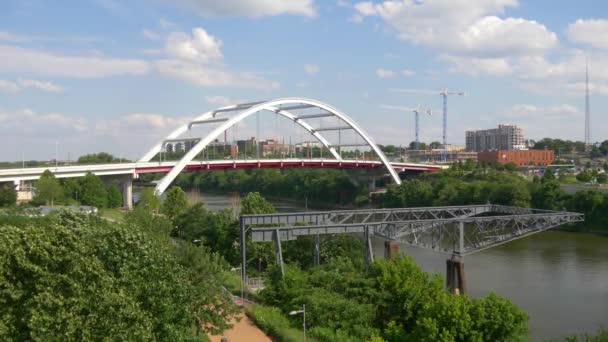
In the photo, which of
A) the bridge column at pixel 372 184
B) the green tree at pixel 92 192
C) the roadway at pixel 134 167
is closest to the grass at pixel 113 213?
the green tree at pixel 92 192

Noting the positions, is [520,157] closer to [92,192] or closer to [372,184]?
[372,184]

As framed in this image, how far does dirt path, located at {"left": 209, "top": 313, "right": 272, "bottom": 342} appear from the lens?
14297mm

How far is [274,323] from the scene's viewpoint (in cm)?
1477

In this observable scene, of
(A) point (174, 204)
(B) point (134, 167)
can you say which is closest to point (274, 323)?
(A) point (174, 204)

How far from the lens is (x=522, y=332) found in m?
13.9

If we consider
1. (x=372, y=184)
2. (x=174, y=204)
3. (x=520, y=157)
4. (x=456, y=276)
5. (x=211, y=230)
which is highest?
(x=520, y=157)

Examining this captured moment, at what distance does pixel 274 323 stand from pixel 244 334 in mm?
774

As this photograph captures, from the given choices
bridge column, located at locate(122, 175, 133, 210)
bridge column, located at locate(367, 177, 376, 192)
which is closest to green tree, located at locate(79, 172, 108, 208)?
bridge column, located at locate(122, 175, 133, 210)

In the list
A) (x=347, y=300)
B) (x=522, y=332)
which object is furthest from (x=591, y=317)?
(x=347, y=300)

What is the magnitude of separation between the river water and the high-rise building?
105945mm

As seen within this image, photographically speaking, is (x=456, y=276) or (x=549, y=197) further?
(x=549, y=197)

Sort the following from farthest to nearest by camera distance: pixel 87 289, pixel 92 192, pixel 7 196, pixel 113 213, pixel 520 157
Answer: pixel 520 157
pixel 92 192
pixel 113 213
pixel 7 196
pixel 87 289

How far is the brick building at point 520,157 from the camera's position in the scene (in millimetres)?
89938

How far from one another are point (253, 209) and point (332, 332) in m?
14.3
